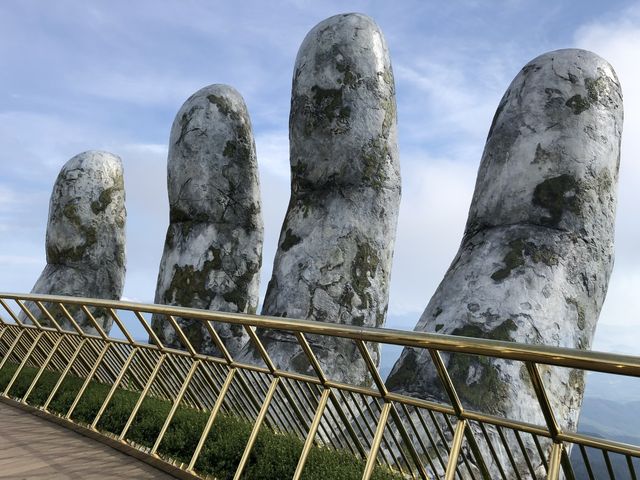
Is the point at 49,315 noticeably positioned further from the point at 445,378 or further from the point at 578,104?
the point at 578,104

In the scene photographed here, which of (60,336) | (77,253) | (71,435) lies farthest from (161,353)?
(77,253)

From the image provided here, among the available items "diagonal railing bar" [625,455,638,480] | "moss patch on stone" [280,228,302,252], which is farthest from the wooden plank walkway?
"moss patch on stone" [280,228,302,252]

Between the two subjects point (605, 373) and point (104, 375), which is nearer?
point (605, 373)


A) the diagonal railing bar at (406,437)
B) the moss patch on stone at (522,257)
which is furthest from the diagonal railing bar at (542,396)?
the moss patch on stone at (522,257)

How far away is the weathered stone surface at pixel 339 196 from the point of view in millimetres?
9211

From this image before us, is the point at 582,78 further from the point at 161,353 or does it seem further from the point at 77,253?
the point at 77,253

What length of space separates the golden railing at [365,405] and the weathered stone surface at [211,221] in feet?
8.29

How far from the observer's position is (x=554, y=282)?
22.0 feet

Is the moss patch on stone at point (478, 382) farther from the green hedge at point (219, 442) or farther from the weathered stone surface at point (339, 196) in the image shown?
the weathered stone surface at point (339, 196)

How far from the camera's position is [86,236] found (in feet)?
49.3

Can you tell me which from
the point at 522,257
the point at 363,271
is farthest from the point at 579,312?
the point at 363,271

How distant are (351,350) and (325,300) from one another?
0.67m

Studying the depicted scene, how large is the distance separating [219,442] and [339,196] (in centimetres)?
462

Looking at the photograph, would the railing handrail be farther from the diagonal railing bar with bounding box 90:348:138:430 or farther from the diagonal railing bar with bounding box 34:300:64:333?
the diagonal railing bar with bounding box 34:300:64:333
